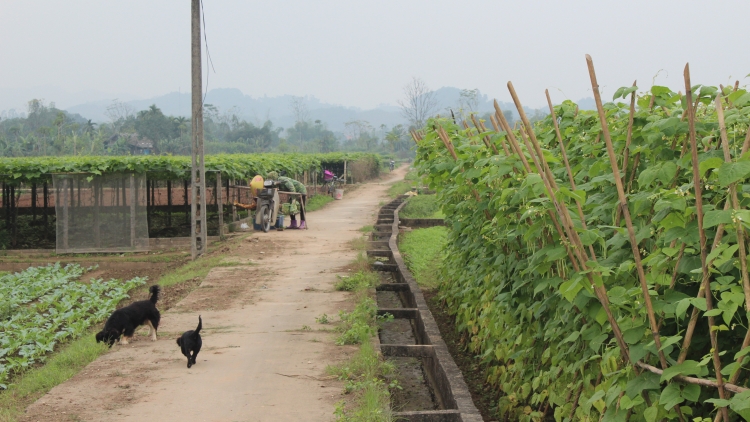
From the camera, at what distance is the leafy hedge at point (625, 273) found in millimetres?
3262

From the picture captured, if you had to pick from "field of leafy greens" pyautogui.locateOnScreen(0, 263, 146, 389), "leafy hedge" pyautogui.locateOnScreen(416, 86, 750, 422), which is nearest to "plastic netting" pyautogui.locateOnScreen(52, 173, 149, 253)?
"field of leafy greens" pyautogui.locateOnScreen(0, 263, 146, 389)

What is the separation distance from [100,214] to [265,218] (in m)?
3.97

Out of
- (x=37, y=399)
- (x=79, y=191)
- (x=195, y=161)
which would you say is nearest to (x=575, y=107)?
(x=37, y=399)

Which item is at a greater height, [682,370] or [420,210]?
[682,370]

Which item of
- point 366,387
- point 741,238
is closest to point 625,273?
point 741,238

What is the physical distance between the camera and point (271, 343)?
7.46 metres

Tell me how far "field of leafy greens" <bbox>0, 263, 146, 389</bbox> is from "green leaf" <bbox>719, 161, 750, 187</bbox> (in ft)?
22.3

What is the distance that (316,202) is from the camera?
27.9 meters

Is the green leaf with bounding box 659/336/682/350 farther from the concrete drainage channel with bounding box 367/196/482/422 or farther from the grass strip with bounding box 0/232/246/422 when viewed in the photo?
the grass strip with bounding box 0/232/246/422

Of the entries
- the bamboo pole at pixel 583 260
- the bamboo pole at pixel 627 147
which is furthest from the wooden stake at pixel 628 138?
the bamboo pole at pixel 583 260

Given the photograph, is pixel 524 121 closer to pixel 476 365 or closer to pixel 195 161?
pixel 476 365

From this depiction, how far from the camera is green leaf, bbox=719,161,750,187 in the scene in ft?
9.57

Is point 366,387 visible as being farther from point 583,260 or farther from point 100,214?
point 100,214

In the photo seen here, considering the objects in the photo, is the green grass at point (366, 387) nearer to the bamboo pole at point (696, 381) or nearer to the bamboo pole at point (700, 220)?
the bamboo pole at point (696, 381)
